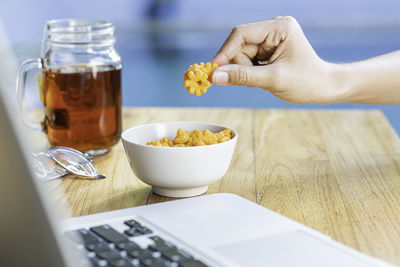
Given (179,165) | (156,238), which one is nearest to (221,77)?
(179,165)

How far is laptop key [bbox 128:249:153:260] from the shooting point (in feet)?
1.83

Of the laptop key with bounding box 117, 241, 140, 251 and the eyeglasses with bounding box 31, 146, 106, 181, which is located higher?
the laptop key with bounding box 117, 241, 140, 251

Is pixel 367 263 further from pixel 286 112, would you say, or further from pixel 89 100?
pixel 286 112

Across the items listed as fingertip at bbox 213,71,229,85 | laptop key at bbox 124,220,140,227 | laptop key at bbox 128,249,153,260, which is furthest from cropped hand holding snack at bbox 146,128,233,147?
laptop key at bbox 128,249,153,260

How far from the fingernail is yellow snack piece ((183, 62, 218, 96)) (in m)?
0.01

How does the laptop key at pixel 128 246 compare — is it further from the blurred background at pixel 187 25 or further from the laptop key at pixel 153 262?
the blurred background at pixel 187 25

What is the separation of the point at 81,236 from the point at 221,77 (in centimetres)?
46

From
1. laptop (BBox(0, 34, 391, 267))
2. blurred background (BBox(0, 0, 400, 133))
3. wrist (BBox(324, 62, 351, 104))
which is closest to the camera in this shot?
laptop (BBox(0, 34, 391, 267))

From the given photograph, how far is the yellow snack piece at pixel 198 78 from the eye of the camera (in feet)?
3.16

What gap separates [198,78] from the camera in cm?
98

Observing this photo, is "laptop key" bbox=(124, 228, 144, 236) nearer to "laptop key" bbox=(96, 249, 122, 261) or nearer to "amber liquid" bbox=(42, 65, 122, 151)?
"laptop key" bbox=(96, 249, 122, 261)

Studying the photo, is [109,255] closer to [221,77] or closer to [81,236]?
[81,236]

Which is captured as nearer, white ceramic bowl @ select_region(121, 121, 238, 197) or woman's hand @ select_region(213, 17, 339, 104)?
white ceramic bowl @ select_region(121, 121, 238, 197)

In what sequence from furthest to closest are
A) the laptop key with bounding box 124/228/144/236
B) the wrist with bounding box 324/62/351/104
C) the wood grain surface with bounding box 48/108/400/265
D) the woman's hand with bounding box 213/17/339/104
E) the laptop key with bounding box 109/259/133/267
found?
the wrist with bounding box 324/62/351/104 → the woman's hand with bounding box 213/17/339/104 → the wood grain surface with bounding box 48/108/400/265 → the laptop key with bounding box 124/228/144/236 → the laptop key with bounding box 109/259/133/267
